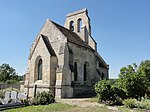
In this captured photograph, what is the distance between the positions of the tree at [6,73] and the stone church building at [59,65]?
2108 inches

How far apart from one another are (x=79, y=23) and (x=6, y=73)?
5772 cm

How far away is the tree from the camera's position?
73675mm

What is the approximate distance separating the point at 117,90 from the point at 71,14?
779 inches

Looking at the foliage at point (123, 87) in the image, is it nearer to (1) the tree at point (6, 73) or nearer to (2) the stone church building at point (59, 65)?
(2) the stone church building at point (59, 65)

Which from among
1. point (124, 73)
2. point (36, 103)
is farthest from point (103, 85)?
point (36, 103)

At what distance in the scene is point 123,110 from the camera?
41.5 feet

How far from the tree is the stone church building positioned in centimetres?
5354

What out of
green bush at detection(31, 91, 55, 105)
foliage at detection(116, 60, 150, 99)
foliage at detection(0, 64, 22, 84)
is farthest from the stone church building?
foliage at detection(0, 64, 22, 84)

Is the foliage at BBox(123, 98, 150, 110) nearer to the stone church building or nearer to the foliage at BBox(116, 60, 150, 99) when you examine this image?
the foliage at BBox(116, 60, 150, 99)

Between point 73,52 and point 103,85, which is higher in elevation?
point 73,52

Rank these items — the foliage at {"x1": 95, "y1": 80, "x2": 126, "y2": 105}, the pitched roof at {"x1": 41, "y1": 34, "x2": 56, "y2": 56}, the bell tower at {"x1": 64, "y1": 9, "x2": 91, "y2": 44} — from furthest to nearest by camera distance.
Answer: the bell tower at {"x1": 64, "y1": 9, "x2": 91, "y2": 44} → the pitched roof at {"x1": 41, "y1": 34, "x2": 56, "y2": 56} → the foliage at {"x1": 95, "y1": 80, "x2": 126, "y2": 105}

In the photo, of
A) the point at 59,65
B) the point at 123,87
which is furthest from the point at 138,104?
the point at 59,65

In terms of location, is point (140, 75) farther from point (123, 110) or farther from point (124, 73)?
point (123, 110)

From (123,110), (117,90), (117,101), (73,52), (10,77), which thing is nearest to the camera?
(123,110)
